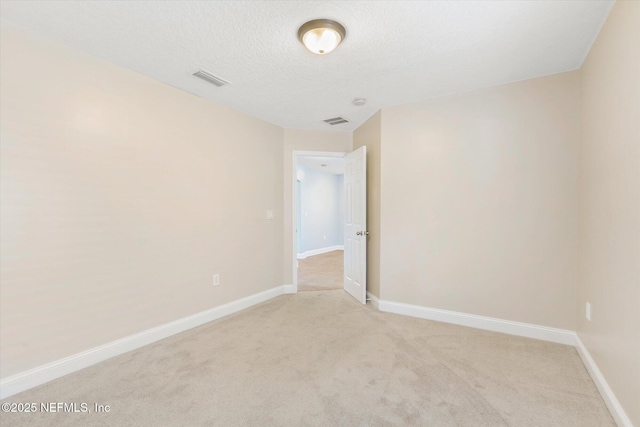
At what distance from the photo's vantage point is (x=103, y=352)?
7.73 feet

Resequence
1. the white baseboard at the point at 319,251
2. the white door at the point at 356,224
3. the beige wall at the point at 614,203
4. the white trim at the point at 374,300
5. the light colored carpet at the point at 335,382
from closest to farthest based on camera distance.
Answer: the beige wall at the point at 614,203, the light colored carpet at the point at 335,382, the white trim at the point at 374,300, the white door at the point at 356,224, the white baseboard at the point at 319,251

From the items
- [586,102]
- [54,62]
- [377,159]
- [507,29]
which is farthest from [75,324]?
[586,102]

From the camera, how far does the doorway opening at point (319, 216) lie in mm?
6805

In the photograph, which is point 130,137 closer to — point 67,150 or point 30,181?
point 67,150

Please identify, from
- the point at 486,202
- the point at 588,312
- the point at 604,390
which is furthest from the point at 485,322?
the point at 486,202

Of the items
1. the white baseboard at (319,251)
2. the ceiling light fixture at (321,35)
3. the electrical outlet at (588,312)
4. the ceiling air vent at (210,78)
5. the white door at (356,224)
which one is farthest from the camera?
the white baseboard at (319,251)

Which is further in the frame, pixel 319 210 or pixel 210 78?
pixel 319 210

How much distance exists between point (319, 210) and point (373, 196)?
490 cm

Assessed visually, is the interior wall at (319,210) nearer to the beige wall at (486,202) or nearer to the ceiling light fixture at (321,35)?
the beige wall at (486,202)

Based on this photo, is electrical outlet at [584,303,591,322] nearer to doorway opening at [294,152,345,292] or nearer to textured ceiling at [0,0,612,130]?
textured ceiling at [0,0,612,130]

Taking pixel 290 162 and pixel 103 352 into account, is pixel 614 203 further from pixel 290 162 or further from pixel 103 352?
pixel 103 352

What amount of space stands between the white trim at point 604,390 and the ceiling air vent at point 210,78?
12.2ft

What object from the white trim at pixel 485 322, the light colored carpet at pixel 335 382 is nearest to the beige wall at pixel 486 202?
the white trim at pixel 485 322

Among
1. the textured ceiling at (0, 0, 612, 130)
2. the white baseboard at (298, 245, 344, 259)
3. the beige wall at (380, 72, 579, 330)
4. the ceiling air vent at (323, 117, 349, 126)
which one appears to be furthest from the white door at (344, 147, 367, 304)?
the white baseboard at (298, 245, 344, 259)
